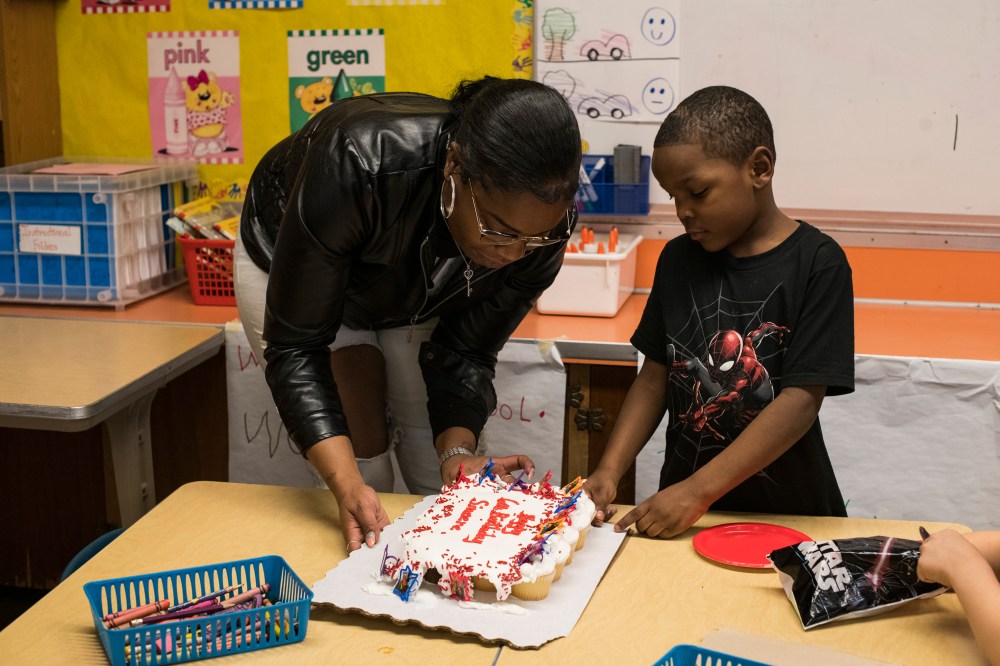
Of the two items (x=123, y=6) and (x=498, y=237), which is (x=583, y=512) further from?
(x=123, y=6)

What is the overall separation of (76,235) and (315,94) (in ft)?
2.36

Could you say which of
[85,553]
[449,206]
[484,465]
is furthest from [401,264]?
[85,553]

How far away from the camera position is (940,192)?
250 cm

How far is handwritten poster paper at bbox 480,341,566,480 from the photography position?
2293 mm

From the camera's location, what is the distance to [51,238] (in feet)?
8.30

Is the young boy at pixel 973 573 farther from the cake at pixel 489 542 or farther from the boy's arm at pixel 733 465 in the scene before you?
the cake at pixel 489 542

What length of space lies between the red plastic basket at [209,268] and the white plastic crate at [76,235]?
0.45ft

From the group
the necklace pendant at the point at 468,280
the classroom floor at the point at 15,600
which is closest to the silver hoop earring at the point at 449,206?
the necklace pendant at the point at 468,280

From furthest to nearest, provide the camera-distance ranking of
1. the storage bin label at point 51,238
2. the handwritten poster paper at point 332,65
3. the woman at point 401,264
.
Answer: the handwritten poster paper at point 332,65 → the storage bin label at point 51,238 → the woman at point 401,264

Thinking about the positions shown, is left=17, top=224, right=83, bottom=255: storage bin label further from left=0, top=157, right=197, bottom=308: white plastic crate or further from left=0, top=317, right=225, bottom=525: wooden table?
left=0, top=317, right=225, bottom=525: wooden table

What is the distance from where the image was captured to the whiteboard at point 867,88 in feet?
7.99

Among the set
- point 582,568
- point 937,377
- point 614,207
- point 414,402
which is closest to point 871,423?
point 937,377

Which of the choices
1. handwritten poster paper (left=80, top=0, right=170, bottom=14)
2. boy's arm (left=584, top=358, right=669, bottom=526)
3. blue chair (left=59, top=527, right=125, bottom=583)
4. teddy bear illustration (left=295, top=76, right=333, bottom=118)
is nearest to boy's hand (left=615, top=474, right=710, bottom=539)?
boy's arm (left=584, top=358, right=669, bottom=526)

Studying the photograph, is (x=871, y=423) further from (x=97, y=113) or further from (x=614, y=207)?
(x=97, y=113)
